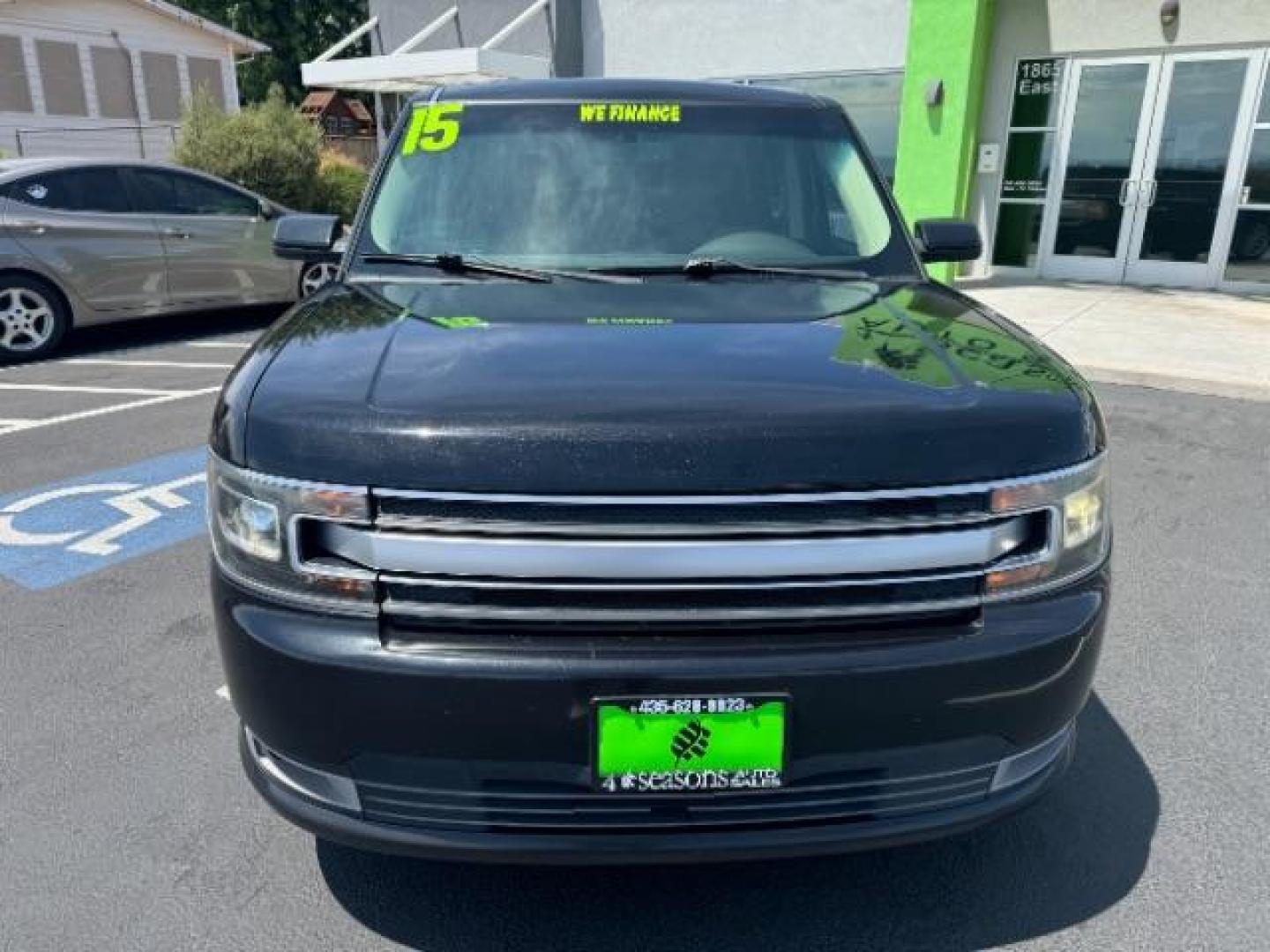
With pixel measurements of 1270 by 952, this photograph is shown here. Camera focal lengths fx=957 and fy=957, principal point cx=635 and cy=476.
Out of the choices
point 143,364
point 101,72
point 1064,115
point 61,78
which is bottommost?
point 143,364

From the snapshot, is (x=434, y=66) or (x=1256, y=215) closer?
(x=1256, y=215)

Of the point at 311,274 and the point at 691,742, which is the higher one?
the point at 691,742

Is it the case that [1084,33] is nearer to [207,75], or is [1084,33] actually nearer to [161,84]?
[161,84]

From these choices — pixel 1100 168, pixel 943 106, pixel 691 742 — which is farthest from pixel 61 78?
pixel 691 742

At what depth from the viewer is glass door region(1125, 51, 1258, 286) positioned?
11.0m

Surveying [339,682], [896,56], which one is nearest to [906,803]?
[339,682]

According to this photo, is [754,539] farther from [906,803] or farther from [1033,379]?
[1033,379]

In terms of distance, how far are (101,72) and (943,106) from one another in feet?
74.3

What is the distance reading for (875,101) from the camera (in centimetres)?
1358

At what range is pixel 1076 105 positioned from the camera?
38.9ft

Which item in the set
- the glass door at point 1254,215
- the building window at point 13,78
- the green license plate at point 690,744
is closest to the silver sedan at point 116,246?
the green license plate at point 690,744

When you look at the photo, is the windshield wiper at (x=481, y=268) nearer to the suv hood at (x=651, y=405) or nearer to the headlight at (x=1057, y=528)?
the suv hood at (x=651, y=405)

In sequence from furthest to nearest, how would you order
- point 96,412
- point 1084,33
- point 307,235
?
1. point 1084,33
2. point 96,412
3. point 307,235

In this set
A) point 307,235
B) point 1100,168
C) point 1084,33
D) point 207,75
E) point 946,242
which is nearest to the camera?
point 946,242
